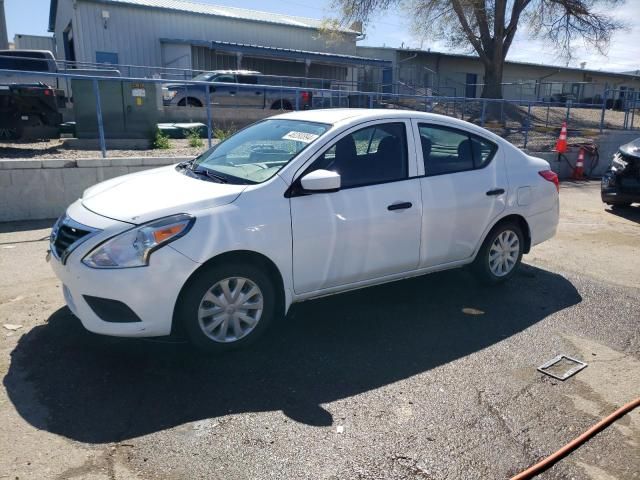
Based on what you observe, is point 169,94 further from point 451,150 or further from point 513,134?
point 451,150

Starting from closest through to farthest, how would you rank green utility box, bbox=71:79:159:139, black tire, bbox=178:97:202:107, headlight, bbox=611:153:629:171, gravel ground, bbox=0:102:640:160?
Answer: headlight, bbox=611:153:629:171 < gravel ground, bbox=0:102:640:160 < green utility box, bbox=71:79:159:139 < black tire, bbox=178:97:202:107

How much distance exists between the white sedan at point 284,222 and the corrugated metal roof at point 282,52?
25.0 metres

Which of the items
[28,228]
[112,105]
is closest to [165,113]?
[112,105]

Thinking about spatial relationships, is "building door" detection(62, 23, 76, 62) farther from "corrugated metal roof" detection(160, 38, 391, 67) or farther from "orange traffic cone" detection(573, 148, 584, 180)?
"orange traffic cone" detection(573, 148, 584, 180)

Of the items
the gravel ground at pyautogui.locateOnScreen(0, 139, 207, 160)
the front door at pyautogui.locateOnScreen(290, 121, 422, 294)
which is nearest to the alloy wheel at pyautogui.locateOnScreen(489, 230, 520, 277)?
the front door at pyautogui.locateOnScreen(290, 121, 422, 294)

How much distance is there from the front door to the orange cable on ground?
6.12 feet

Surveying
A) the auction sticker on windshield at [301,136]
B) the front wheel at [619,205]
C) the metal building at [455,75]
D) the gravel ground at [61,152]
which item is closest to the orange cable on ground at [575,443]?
the auction sticker on windshield at [301,136]

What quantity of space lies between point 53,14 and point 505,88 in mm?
28411

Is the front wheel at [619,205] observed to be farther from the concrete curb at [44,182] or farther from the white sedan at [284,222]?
the concrete curb at [44,182]

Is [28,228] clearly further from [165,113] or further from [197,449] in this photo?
[165,113]

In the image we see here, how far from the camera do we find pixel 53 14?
34.2 meters

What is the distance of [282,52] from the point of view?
98.4 ft

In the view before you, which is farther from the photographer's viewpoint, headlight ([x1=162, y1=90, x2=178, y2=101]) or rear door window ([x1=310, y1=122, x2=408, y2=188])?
headlight ([x1=162, y1=90, x2=178, y2=101])

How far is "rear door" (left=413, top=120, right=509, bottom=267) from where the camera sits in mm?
4582
